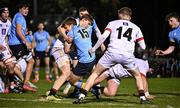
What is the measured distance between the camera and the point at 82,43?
1467 cm

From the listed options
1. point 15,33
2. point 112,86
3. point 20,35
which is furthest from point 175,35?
point 15,33

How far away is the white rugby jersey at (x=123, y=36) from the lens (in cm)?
1384

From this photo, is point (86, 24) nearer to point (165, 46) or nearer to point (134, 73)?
point (134, 73)

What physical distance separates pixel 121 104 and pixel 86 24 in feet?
7.06

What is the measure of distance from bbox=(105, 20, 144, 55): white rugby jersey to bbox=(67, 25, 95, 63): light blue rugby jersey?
3.10ft

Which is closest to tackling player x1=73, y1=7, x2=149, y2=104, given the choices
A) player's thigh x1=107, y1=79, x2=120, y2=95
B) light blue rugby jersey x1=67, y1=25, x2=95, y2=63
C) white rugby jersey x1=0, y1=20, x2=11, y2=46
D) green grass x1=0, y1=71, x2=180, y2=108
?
green grass x1=0, y1=71, x2=180, y2=108

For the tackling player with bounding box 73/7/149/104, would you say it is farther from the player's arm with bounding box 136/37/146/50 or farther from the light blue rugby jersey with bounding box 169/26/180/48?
the light blue rugby jersey with bounding box 169/26/180/48

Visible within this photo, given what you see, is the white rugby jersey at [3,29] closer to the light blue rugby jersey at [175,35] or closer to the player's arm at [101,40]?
the player's arm at [101,40]

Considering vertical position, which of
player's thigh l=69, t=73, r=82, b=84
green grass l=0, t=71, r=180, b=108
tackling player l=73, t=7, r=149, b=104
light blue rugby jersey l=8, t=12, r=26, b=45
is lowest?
green grass l=0, t=71, r=180, b=108

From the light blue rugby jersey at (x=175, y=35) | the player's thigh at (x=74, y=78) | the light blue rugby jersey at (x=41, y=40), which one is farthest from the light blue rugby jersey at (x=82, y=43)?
the light blue rugby jersey at (x=41, y=40)

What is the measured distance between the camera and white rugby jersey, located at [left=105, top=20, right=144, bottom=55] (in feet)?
45.4

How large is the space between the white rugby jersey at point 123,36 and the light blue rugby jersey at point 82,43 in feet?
3.10

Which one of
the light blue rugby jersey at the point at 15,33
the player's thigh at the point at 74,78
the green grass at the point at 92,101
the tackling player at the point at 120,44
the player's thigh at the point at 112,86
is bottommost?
the green grass at the point at 92,101

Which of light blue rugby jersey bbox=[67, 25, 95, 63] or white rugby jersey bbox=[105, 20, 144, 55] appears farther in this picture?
light blue rugby jersey bbox=[67, 25, 95, 63]
